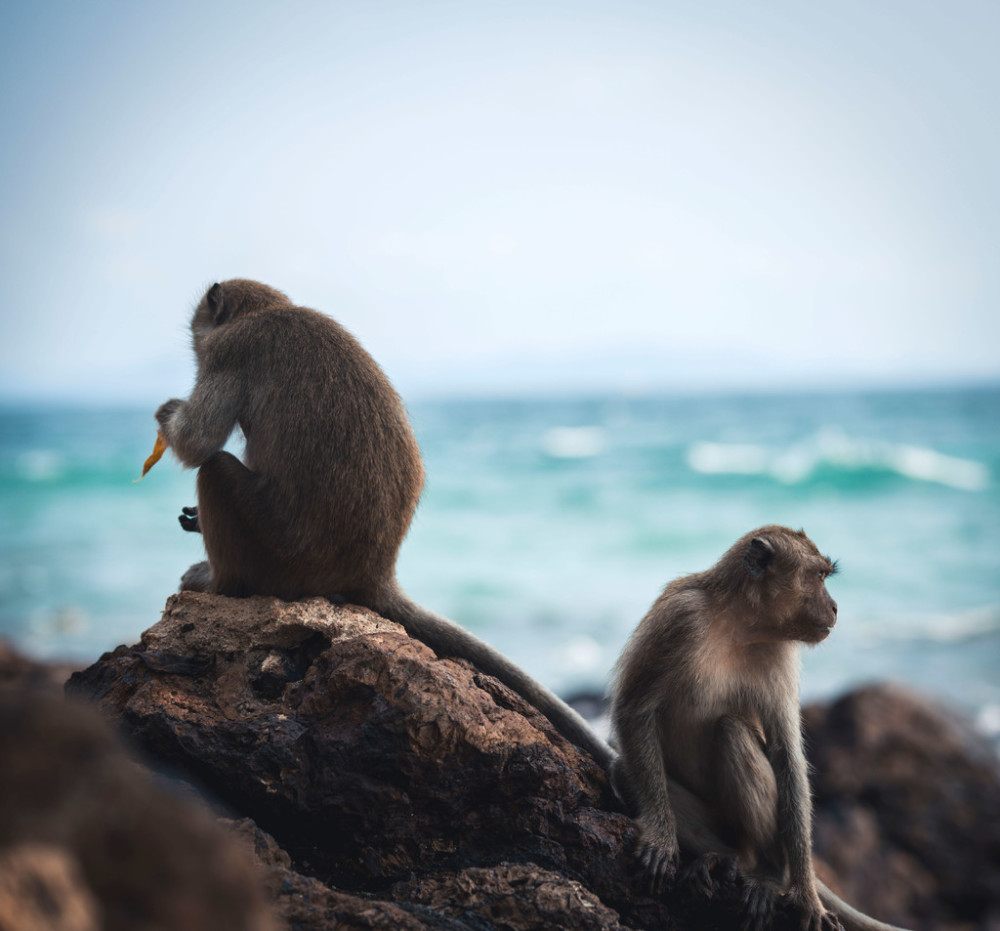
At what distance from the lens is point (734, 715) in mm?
3590

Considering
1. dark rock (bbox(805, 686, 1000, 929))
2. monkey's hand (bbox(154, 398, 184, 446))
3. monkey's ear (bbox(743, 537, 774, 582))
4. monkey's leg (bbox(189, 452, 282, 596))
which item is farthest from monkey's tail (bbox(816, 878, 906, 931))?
monkey's hand (bbox(154, 398, 184, 446))

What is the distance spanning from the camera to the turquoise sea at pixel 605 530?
572 inches

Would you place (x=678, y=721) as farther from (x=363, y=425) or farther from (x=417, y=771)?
(x=363, y=425)

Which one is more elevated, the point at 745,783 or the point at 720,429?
the point at 745,783

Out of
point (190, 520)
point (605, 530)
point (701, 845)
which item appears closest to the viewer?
point (701, 845)

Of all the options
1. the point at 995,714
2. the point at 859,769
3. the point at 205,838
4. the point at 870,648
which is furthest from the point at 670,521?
the point at 205,838

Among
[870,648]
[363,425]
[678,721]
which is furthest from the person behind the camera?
[870,648]

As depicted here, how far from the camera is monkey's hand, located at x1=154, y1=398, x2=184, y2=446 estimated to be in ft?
13.8

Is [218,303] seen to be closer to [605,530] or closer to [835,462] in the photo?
[605,530]

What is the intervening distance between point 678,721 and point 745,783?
1.17 feet

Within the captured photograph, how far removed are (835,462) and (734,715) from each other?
33.1 m

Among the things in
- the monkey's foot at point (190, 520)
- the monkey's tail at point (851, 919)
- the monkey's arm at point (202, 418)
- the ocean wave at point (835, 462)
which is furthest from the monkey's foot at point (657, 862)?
the ocean wave at point (835, 462)

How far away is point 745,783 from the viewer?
3.39 m

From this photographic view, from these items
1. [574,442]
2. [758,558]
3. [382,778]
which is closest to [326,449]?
[382,778]
